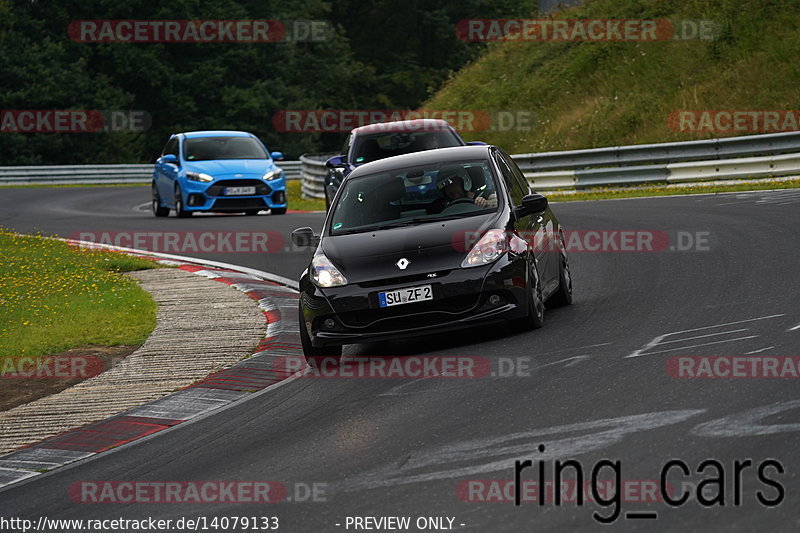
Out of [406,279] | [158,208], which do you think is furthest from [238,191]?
[406,279]

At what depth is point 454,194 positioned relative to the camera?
36.5 ft

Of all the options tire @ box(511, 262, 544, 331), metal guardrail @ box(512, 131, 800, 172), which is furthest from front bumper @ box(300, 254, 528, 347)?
metal guardrail @ box(512, 131, 800, 172)

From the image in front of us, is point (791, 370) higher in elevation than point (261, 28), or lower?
lower

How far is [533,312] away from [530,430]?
3.29 meters

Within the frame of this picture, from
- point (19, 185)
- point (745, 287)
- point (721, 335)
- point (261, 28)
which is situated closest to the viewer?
point (721, 335)

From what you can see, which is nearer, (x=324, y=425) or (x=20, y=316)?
(x=324, y=425)

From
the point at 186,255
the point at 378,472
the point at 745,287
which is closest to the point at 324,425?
the point at 378,472

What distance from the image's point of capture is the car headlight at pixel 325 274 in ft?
33.4

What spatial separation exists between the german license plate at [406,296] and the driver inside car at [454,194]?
1250 millimetres

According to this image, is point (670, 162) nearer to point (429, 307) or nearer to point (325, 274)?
point (325, 274)

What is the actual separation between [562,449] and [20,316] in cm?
860

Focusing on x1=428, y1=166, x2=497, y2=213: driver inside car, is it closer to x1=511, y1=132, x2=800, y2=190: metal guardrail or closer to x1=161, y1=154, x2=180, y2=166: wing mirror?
x1=511, y1=132, x2=800, y2=190: metal guardrail

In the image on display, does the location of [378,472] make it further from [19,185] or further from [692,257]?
[19,185]

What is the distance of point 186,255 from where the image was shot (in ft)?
63.6
